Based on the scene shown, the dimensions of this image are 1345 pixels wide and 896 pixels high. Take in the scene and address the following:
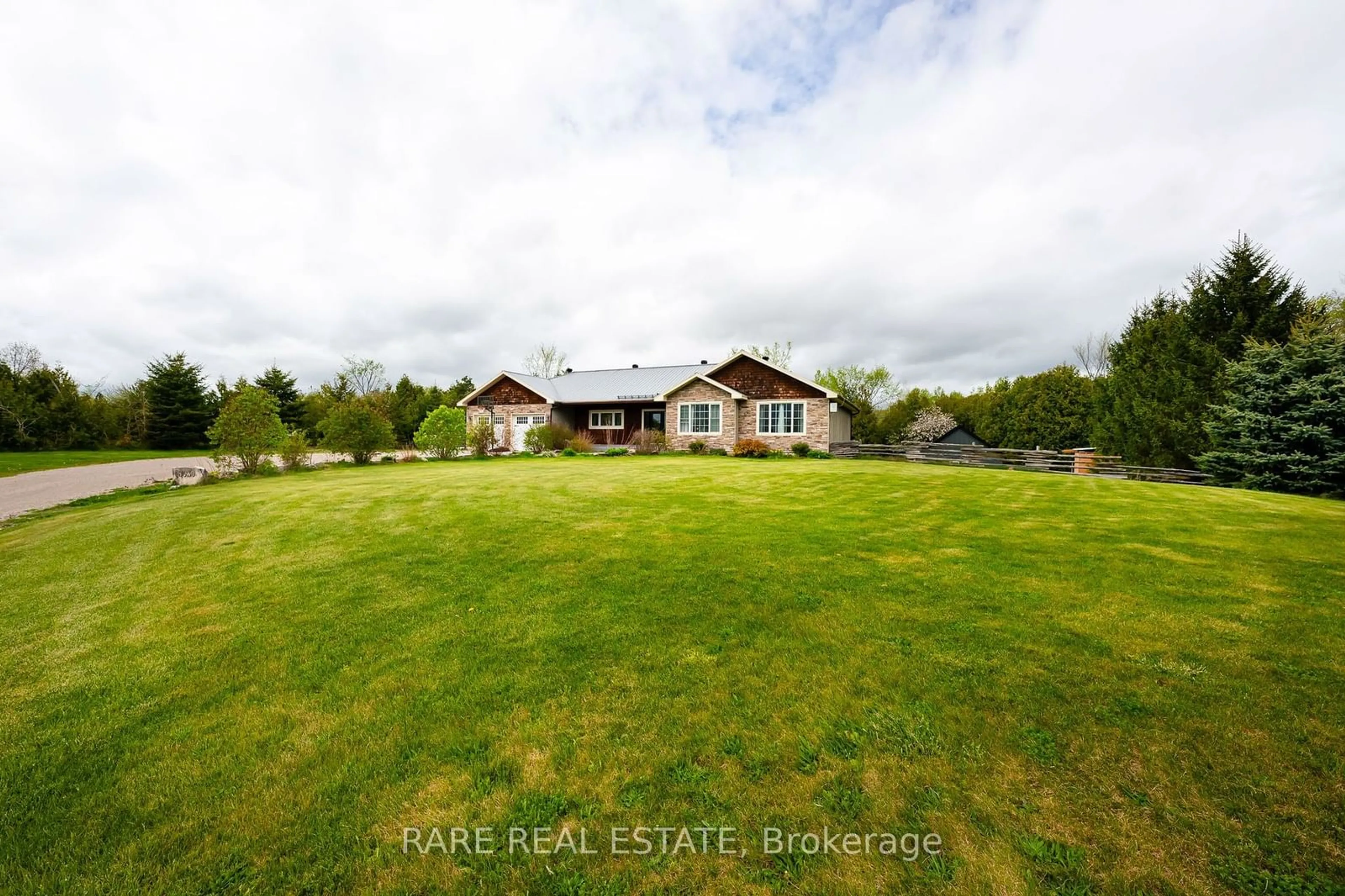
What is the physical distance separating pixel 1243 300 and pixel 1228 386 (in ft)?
12.2

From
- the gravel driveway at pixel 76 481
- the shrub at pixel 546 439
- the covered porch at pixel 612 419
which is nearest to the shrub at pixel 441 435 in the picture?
the shrub at pixel 546 439

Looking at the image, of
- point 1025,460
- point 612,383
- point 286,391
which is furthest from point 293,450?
point 1025,460

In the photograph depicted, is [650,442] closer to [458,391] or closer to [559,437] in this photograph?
[559,437]

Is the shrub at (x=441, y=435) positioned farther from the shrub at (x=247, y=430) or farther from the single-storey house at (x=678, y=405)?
the shrub at (x=247, y=430)

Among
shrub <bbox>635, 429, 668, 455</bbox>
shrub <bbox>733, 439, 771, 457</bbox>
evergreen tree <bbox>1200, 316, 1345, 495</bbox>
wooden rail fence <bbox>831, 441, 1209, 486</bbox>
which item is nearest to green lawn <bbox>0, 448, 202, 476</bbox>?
shrub <bbox>635, 429, 668, 455</bbox>

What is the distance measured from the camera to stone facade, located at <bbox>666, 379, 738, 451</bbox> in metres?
25.7

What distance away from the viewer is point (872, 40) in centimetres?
1205

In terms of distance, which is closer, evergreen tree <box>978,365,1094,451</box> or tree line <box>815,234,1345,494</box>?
tree line <box>815,234,1345,494</box>

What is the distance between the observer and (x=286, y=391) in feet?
132

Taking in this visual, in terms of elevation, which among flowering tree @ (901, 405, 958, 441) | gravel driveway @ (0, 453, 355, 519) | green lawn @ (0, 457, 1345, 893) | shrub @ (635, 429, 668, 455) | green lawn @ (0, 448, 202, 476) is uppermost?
flowering tree @ (901, 405, 958, 441)

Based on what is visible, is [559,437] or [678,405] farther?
[559,437]

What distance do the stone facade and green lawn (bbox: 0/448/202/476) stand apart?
28468 mm

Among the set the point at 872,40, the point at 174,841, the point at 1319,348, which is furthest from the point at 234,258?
A: the point at 1319,348

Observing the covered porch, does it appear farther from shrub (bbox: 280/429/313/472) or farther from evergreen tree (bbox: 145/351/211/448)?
evergreen tree (bbox: 145/351/211/448)
